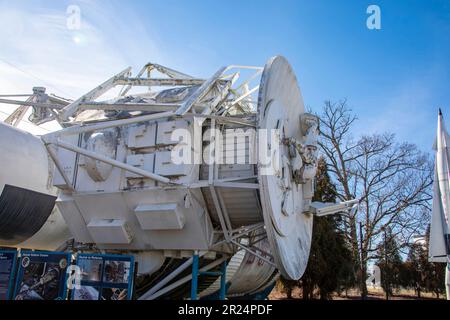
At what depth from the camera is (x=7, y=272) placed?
9328 millimetres

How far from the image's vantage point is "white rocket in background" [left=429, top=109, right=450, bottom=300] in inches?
583

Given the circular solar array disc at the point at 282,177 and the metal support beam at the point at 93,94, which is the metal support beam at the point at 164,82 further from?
the circular solar array disc at the point at 282,177

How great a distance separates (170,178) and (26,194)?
4.70 m

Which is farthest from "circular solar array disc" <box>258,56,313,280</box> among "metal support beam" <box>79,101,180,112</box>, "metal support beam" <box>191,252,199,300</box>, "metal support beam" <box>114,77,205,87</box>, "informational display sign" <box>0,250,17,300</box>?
"informational display sign" <box>0,250,17,300</box>

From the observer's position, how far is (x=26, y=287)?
9.00 m

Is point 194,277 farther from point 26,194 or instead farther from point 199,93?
point 26,194

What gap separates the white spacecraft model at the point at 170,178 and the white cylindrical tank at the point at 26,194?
0.03m

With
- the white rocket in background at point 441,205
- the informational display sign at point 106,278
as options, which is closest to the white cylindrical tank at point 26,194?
the informational display sign at point 106,278

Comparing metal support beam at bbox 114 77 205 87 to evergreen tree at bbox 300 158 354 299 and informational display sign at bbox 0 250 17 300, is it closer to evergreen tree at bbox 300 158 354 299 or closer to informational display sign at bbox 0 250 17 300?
informational display sign at bbox 0 250 17 300

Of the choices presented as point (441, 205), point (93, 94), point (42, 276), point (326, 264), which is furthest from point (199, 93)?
point (326, 264)

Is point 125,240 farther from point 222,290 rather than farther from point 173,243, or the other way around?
point 222,290

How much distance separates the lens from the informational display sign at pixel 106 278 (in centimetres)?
897

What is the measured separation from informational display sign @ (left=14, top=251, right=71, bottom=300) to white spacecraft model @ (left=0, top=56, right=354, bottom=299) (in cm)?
263

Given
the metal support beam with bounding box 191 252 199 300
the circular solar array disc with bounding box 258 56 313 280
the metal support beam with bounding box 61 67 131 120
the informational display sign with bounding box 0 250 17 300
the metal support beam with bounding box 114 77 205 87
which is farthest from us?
the metal support beam with bounding box 114 77 205 87
